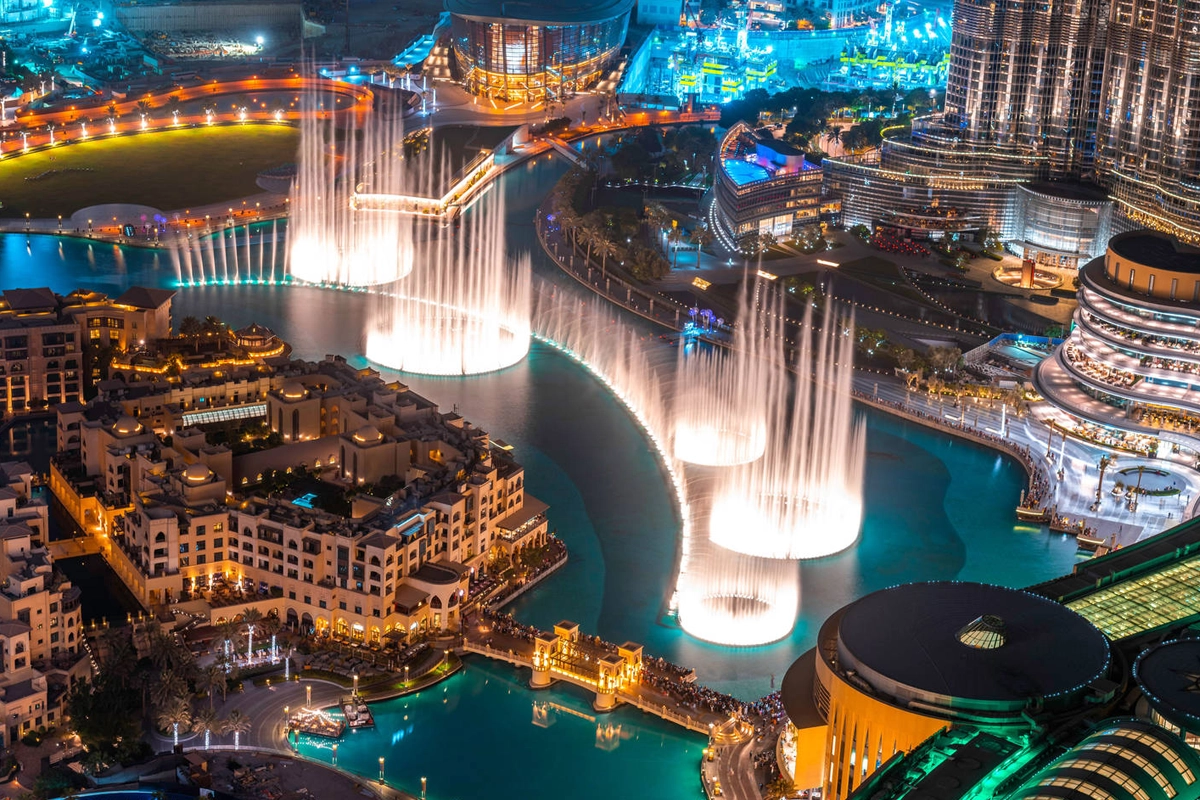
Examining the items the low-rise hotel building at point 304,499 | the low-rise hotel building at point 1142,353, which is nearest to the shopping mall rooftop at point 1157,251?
the low-rise hotel building at point 1142,353

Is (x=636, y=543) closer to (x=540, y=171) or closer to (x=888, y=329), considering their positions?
(x=888, y=329)

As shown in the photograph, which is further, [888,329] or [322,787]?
[888,329]

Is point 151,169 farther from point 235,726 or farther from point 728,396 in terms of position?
point 235,726

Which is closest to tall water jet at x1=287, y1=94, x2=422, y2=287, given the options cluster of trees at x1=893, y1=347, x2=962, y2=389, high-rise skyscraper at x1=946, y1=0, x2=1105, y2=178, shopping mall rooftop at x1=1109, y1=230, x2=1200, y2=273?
cluster of trees at x1=893, y1=347, x2=962, y2=389

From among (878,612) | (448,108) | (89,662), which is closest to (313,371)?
(89,662)

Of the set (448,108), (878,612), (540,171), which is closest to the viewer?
(878,612)
